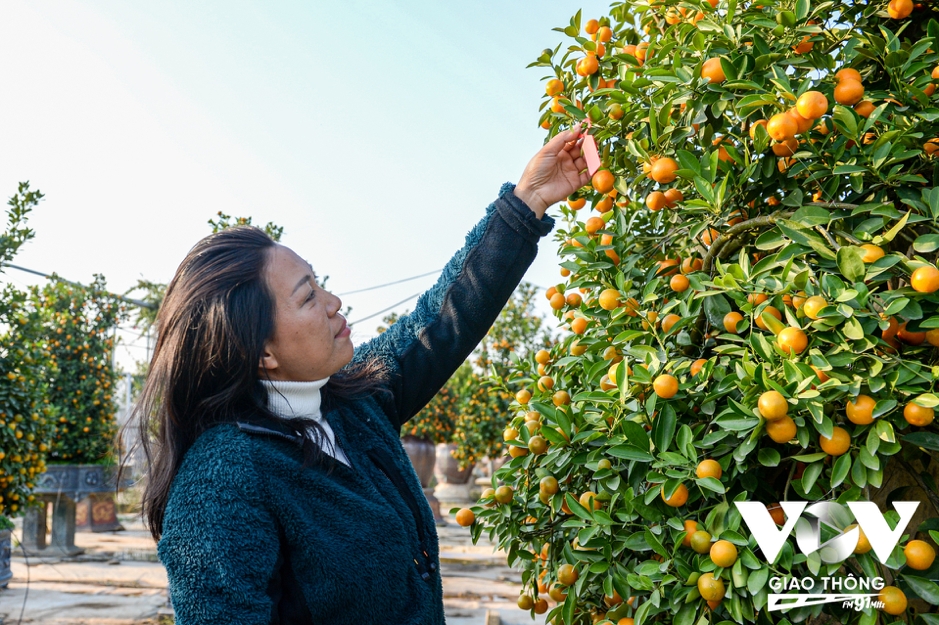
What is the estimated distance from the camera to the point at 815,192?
1329mm

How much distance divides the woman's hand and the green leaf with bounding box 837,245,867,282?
690 mm

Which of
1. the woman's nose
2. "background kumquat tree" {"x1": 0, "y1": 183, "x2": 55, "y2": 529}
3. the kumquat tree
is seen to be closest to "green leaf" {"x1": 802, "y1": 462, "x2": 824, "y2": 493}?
the kumquat tree

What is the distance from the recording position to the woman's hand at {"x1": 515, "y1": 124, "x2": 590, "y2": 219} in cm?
162

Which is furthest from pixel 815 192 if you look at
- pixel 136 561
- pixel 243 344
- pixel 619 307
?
pixel 136 561

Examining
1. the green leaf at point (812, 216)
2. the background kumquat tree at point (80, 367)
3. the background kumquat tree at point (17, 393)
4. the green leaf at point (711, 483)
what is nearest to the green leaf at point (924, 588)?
the green leaf at point (711, 483)

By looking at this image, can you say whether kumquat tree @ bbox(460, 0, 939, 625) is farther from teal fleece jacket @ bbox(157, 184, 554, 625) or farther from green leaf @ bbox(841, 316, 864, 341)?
teal fleece jacket @ bbox(157, 184, 554, 625)

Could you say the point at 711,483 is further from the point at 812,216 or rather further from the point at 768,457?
the point at 812,216

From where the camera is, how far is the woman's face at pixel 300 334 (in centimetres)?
143

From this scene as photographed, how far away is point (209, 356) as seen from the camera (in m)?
1.39

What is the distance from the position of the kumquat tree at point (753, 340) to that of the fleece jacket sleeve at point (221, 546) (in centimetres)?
51

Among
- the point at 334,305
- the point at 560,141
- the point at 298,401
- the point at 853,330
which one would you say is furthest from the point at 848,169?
the point at 298,401

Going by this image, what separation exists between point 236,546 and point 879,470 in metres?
0.98

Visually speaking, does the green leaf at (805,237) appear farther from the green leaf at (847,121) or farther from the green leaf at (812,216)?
the green leaf at (847,121)

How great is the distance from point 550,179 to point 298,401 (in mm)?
740
